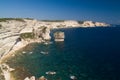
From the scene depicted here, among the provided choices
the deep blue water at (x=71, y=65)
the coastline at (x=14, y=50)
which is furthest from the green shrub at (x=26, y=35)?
the deep blue water at (x=71, y=65)

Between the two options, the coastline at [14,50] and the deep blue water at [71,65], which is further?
the coastline at [14,50]

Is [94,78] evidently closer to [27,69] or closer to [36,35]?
[27,69]

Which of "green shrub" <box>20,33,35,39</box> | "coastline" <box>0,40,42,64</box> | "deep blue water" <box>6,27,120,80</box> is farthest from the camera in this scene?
"green shrub" <box>20,33,35,39</box>

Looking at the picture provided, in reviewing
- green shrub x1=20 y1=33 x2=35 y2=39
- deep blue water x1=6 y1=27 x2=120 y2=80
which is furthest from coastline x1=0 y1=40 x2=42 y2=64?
green shrub x1=20 y1=33 x2=35 y2=39

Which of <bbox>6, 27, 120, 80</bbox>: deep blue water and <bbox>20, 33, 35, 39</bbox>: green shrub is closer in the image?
<bbox>6, 27, 120, 80</bbox>: deep blue water

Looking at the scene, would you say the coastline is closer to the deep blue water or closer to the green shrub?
the deep blue water

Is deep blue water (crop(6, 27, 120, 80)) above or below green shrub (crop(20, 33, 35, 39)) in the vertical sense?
below

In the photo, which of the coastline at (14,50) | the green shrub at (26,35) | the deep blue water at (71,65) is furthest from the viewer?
the green shrub at (26,35)

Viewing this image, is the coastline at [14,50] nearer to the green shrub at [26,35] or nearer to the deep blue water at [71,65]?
the deep blue water at [71,65]

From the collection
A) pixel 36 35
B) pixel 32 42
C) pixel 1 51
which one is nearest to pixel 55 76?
pixel 1 51

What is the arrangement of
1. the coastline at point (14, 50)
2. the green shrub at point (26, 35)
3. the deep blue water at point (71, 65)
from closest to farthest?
the deep blue water at point (71, 65) → the coastline at point (14, 50) → the green shrub at point (26, 35)

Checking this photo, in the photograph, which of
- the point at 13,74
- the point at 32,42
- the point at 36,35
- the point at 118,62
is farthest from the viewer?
the point at 36,35
